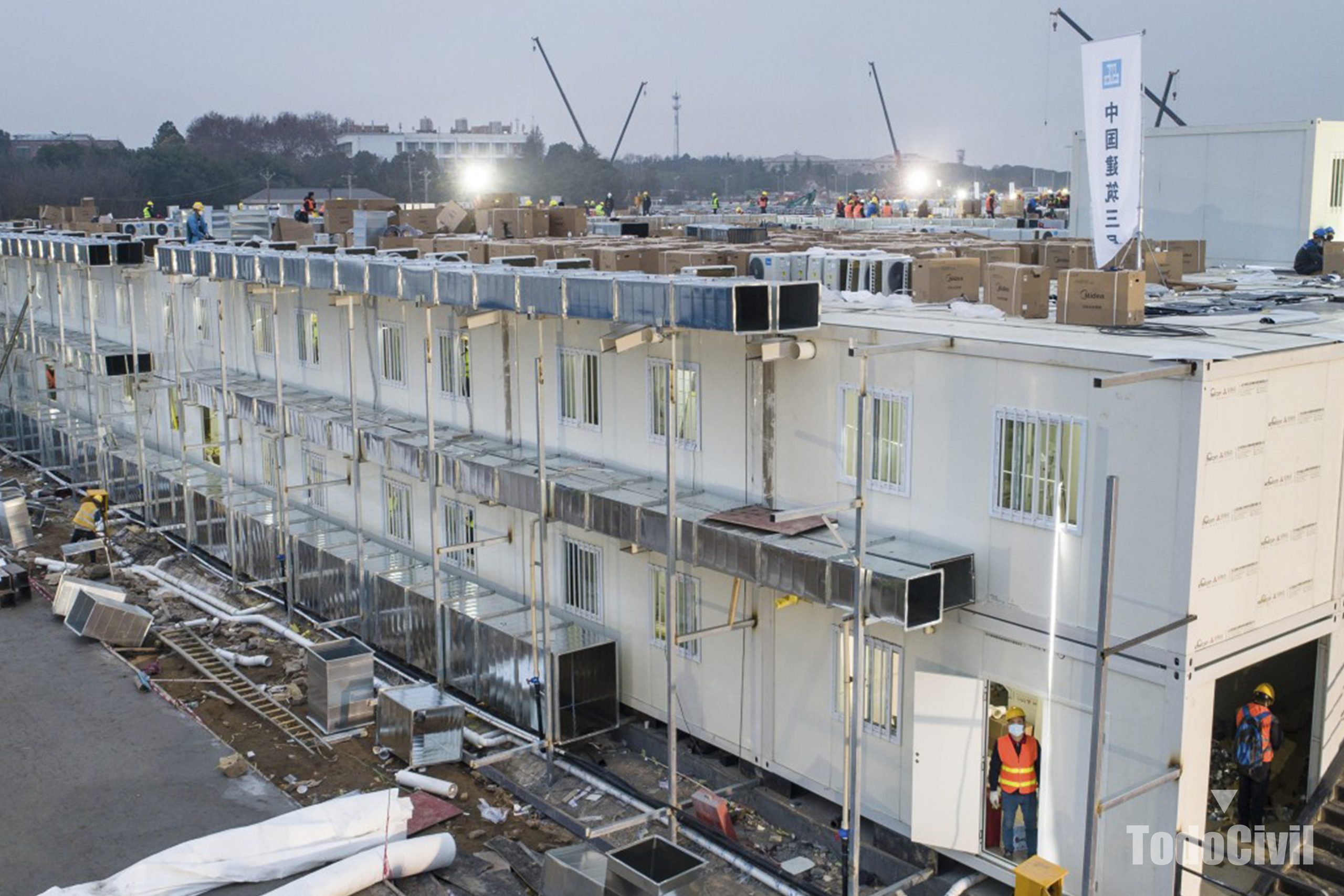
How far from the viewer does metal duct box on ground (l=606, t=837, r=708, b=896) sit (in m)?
12.9

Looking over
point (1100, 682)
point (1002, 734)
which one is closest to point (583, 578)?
point (1002, 734)

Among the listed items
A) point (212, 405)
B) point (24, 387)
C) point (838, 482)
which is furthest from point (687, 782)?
point (24, 387)

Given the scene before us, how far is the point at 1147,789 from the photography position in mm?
11742

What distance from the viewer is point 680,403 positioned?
690 inches

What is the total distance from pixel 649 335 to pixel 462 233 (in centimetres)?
1661

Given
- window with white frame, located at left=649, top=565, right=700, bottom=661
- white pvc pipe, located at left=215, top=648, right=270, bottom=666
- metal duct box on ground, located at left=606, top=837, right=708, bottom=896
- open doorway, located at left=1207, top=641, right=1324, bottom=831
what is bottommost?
white pvc pipe, located at left=215, top=648, right=270, bottom=666

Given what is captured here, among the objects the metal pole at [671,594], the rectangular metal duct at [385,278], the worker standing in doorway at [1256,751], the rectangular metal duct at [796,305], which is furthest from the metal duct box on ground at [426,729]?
the worker standing in doorway at [1256,751]

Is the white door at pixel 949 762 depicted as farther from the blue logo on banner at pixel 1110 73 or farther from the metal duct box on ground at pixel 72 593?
the metal duct box on ground at pixel 72 593

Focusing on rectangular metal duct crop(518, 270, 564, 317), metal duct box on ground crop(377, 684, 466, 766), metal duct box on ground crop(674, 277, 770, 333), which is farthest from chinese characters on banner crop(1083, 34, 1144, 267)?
metal duct box on ground crop(377, 684, 466, 766)

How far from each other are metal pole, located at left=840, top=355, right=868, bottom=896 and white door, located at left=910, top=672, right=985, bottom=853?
2.86 ft

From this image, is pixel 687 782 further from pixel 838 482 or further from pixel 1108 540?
pixel 1108 540

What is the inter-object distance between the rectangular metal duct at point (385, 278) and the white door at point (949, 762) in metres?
10.5

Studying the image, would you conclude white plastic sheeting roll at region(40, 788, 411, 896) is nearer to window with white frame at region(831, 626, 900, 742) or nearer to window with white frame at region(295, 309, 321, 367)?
window with white frame at region(831, 626, 900, 742)

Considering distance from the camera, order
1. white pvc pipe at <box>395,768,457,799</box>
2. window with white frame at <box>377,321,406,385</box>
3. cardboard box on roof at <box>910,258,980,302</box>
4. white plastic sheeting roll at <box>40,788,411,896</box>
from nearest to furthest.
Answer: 1. white plastic sheeting roll at <box>40,788,411,896</box>
2. cardboard box on roof at <box>910,258,980,302</box>
3. white pvc pipe at <box>395,768,457,799</box>
4. window with white frame at <box>377,321,406,385</box>
